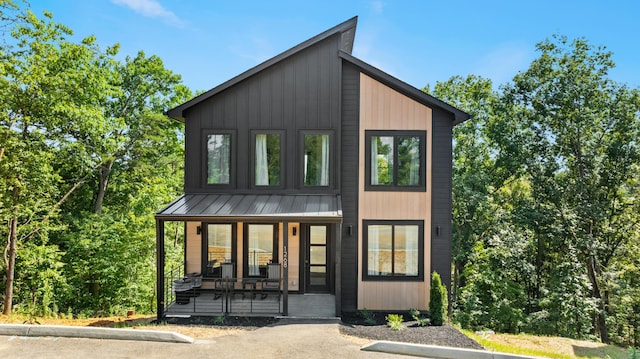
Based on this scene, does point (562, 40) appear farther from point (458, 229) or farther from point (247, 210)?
point (247, 210)

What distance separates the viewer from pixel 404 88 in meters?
10.9

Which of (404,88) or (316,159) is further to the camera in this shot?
(316,159)

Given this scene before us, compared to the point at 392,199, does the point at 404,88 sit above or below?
above

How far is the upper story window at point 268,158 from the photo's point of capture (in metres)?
11.3

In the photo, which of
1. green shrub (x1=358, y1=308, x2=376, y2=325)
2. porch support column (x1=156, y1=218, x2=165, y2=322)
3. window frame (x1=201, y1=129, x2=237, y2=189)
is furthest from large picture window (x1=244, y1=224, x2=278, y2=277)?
green shrub (x1=358, y1=308, x2=376, y2=325)

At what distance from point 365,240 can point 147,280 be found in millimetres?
12141

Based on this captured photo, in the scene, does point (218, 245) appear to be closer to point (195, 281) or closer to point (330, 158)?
point (195, 281)

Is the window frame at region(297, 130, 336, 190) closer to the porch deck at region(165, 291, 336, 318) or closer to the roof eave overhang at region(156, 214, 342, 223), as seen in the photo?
the roof eave overhang at region(156, 214, 342, 223)

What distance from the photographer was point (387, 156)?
36.6 ft

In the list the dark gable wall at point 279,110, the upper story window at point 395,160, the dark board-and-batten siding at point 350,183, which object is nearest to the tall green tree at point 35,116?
the dark gable wall at point 279,110

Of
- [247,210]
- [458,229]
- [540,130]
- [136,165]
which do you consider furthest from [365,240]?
[136,165]

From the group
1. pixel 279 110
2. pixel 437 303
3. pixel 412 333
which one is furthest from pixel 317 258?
pixel 279 110

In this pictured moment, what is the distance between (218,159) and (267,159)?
57.1 inches

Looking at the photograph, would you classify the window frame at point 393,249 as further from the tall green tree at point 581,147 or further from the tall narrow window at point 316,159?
the tall green tree at point 581,147
